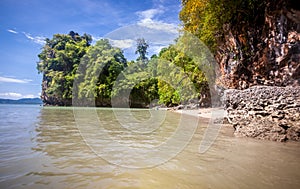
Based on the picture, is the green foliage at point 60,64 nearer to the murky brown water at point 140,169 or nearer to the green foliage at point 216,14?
the green foliage at point 216,14

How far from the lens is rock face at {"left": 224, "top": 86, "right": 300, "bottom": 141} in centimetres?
489

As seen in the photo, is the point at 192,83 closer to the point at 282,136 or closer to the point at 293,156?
the point at 282,136

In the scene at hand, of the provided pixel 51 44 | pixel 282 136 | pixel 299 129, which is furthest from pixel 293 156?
pixel 51 44

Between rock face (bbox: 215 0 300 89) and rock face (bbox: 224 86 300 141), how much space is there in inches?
51.6

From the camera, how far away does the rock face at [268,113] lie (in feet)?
16.0

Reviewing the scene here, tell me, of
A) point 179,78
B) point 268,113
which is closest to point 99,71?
point 179,78

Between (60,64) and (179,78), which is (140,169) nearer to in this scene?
(179,78)

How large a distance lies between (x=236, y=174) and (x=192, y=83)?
756 inches

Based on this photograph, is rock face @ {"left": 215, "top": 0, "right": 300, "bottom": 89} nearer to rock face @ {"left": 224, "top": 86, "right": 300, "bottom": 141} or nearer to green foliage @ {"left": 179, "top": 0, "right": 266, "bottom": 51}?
green foliage @ {"left": 179, "top": 0, "right": 266, "bottom": 51}

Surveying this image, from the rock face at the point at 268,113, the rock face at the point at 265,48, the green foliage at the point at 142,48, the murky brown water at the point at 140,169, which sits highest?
the green foliage at the point at 142,48

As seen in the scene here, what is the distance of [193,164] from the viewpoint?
114 inches

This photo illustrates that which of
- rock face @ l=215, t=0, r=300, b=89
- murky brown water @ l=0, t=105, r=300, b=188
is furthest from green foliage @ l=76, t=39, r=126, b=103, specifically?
murky brown water @ l=0, t=105, r=300, b=188

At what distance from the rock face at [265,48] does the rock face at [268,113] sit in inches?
51.6

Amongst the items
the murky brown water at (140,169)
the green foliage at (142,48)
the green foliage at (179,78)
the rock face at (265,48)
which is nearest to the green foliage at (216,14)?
the rock face at (265,48)
